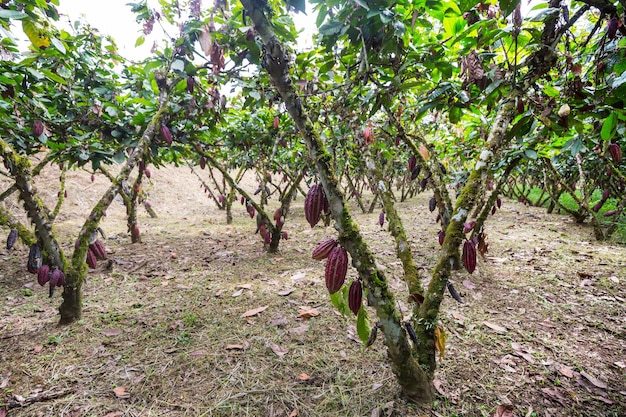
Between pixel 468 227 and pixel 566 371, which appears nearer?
pixel 566 371

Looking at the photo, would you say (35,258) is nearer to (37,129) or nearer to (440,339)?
(37,129)

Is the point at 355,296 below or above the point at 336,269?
below

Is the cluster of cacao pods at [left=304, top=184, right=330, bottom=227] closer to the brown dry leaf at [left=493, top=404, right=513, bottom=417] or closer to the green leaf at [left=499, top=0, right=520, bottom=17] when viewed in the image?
the green leaf at [left=499, top=0, right=520, bottom=17]

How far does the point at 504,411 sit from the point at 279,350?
45.3 inches

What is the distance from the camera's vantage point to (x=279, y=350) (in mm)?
1837

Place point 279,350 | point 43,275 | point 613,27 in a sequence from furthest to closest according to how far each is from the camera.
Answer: point 43,275
point 279,350
point 613,27

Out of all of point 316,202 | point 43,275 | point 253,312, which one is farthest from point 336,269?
point 43,275

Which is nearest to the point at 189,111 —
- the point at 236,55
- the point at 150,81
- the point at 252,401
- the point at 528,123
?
the point at 150,81

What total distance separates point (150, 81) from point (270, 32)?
84.9 inches

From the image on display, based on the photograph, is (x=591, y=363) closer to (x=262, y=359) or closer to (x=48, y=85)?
(x=262, y=359)

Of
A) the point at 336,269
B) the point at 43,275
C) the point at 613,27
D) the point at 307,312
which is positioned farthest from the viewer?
the point at 307,312

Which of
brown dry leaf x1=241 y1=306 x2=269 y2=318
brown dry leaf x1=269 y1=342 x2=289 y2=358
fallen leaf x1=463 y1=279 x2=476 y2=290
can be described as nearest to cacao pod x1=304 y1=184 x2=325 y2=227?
brown dry leaf x1=269 y1=342 x2=289 y2=358

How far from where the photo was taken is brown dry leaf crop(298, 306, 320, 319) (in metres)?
2.21

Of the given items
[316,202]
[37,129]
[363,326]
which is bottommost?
[363,326]
